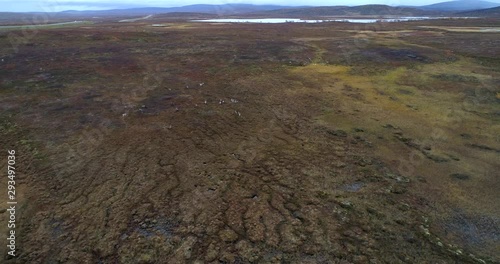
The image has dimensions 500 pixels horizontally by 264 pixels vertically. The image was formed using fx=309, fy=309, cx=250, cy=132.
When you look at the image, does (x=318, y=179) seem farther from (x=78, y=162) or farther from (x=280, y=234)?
(x=78, y=162)

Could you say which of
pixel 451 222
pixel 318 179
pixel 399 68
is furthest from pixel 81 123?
pixel 399 68

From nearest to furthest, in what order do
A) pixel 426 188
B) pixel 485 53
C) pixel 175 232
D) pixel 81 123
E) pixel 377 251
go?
pixel 377 251, pixel 175 232, pixel 426 188, pixel 81 123, pixel 485 53

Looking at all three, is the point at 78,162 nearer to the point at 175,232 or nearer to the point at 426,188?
the point at 175,232

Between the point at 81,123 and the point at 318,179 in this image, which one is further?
the point at 81,123

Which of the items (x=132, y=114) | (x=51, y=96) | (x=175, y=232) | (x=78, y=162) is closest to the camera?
(x=175, y=232)

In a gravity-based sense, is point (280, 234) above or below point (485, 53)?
below

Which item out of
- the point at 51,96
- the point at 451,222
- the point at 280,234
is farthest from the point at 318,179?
the point at 51,96
